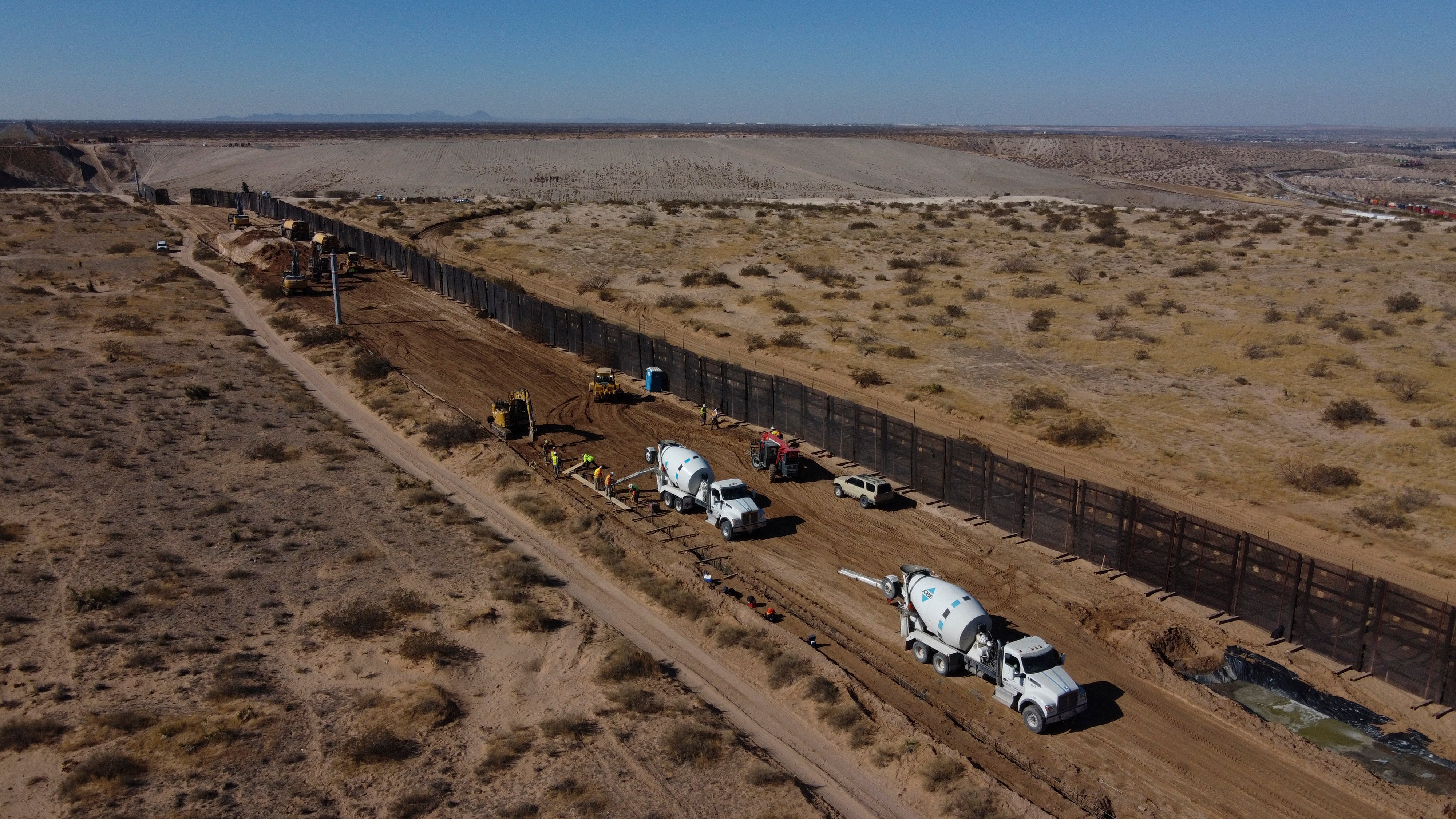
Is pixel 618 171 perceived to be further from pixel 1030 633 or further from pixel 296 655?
pixel 296 655

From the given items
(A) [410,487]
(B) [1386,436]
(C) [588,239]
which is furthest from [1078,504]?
(C) [588,239]

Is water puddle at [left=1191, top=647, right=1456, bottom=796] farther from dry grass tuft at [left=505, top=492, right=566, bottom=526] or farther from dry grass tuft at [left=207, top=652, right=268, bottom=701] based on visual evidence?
dry grass tuft at [left=207, top=652, right=268, bottom=701]

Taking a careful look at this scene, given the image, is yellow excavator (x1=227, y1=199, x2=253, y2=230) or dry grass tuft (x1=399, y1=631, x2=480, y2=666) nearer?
dry grass tuft (x1=399, y1=631, x2=480, y2=666)

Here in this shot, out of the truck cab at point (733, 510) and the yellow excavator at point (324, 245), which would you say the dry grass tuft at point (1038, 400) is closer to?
the truck cab at point (733, 510)

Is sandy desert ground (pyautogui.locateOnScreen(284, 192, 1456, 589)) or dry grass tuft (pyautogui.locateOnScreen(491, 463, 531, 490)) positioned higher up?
sandy desert ground (pyautogui.locateOnScreen(284, 192, 1456, 589))

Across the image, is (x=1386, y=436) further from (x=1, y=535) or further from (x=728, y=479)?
(x=1, y=535)

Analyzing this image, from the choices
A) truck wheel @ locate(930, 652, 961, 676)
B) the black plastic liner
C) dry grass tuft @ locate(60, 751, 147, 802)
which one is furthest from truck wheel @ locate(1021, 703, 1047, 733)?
dry grass tuft @ locate(60, 751, 147, 802)

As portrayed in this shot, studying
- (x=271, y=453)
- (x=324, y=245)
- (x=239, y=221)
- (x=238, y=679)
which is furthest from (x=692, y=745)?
(x=239, y=221)

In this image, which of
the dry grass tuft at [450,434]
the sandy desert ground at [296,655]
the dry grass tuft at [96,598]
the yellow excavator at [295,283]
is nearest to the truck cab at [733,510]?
the sandy desert ground at [296,655]
